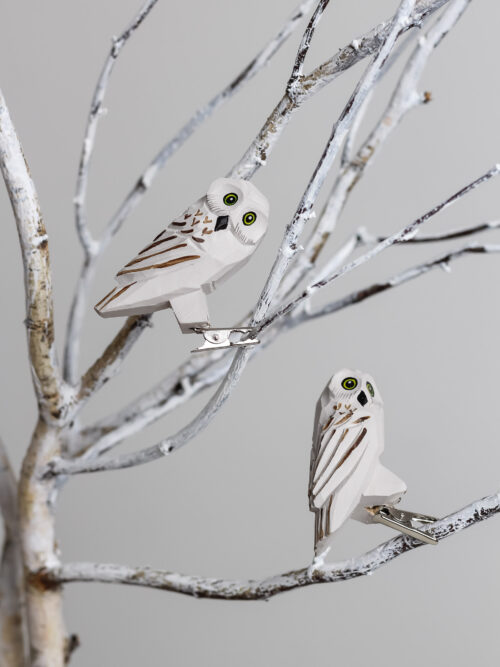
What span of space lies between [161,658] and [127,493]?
285 millimetres

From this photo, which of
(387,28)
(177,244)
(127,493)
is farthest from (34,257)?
(127,493)

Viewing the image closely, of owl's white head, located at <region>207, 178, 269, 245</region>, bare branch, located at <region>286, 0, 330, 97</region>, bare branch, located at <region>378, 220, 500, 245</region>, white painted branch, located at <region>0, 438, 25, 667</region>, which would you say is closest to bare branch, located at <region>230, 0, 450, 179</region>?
bare branch, located at <region>286, 0, 330, 97</region>

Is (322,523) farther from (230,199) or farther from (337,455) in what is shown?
(230,199)

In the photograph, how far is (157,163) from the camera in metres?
1.01

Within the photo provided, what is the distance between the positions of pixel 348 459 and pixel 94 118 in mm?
488

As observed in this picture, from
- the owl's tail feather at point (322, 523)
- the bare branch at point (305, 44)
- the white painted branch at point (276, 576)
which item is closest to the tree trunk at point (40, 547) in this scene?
the white painted branch at point (276, 576)

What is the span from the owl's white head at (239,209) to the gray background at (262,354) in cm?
66

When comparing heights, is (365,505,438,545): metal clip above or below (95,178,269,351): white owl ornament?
below

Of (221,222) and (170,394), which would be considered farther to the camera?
(170,394)

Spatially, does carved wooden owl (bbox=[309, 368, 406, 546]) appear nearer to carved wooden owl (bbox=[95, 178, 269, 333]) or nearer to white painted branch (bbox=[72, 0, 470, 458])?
carved wooden owl (bbox=[95, 178, 269, 333])

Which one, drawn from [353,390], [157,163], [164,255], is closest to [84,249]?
[157,163]

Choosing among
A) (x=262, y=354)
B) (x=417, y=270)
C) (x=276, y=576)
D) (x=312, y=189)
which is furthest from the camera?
(x=262, y=354)

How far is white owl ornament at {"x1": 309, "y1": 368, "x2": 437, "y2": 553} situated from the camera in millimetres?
746

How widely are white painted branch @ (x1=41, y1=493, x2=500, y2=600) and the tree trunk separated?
2 cm
